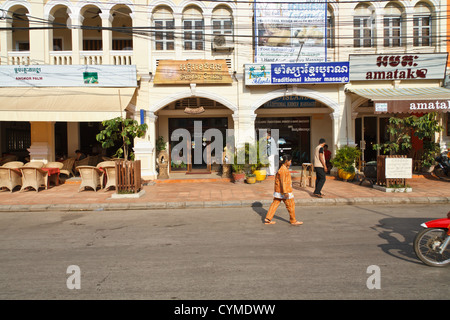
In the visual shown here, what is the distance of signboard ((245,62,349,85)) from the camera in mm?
13117

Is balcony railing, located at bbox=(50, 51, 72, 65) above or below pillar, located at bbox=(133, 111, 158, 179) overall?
above

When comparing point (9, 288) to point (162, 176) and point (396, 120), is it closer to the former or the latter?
point (162, 176)

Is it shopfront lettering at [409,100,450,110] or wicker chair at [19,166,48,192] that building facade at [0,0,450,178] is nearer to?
shopfront lettering at [409,100,450,110]

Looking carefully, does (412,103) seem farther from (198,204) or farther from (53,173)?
(53,173)

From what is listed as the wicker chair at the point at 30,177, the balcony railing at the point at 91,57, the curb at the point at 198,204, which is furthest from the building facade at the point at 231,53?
the curb at the point at 198,204

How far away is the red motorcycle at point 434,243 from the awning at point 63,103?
9097mm

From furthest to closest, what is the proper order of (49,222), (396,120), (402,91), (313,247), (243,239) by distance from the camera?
(402,91) → (396,120) → (49,222) → (243,239) → (313,247)

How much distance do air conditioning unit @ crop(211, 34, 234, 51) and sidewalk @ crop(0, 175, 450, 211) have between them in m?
5.53

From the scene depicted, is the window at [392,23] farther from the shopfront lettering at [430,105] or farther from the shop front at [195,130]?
the shop front at [195,130]

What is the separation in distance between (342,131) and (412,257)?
9.61m

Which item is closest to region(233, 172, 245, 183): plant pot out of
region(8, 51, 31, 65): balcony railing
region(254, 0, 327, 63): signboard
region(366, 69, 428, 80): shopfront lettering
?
region(254, 0, 327, 63): signboard

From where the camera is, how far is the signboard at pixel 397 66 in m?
13.2
